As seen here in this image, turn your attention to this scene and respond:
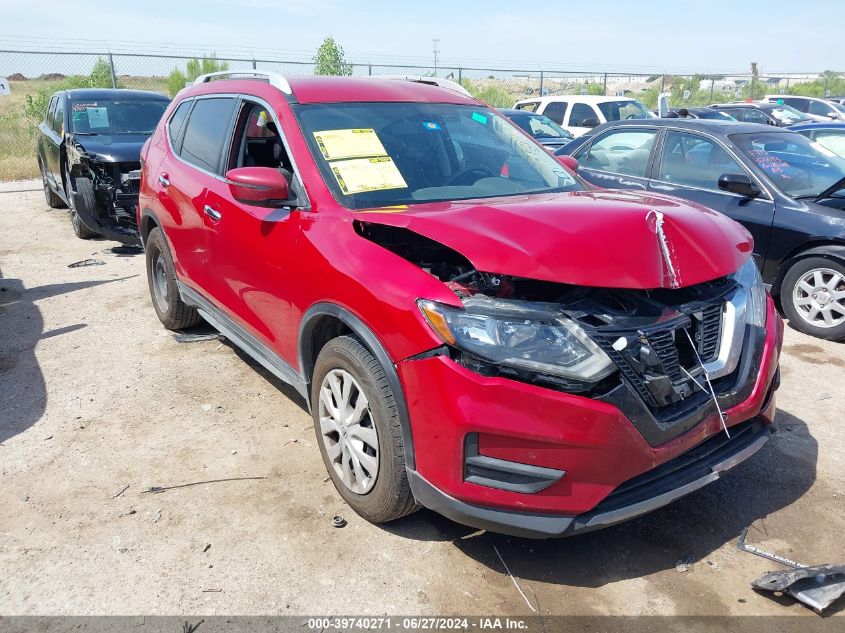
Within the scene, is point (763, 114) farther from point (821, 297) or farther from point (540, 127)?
point (821, 297)

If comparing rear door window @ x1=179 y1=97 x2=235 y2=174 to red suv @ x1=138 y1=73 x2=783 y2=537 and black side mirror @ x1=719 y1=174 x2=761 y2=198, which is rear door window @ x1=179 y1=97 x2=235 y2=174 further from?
black side mirror @ x1=719 y1=174 x2=761 y2=198

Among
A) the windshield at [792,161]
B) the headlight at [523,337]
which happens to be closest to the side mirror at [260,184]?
the headlight at [523,337]

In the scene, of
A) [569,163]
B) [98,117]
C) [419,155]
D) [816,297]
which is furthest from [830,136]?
[98,117]

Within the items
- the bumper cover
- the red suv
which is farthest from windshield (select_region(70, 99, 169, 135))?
the bumper cover

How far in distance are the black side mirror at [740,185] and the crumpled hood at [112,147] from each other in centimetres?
613

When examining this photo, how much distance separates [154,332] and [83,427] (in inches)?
64.6

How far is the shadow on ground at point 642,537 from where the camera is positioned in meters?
2.77

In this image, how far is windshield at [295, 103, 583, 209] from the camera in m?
3.24

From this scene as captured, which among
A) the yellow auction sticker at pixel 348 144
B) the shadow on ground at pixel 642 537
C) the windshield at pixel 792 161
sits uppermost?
the yellow auction sticker at pixel 348 144

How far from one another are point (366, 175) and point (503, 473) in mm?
1589

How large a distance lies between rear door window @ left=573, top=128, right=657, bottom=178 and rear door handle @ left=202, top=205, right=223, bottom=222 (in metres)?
4.10

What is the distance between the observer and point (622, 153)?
6656 mm

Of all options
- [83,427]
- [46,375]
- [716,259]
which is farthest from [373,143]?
[46,375]

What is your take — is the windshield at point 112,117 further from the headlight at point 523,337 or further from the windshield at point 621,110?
the windshield at point 621,110
